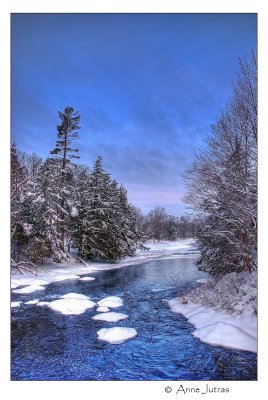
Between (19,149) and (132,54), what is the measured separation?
12.0 ft

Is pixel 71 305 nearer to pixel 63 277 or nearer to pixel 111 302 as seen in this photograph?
pixel 111 302

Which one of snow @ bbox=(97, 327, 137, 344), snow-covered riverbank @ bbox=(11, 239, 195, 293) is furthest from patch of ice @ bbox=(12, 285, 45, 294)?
snow @ bbox=(97, 327, 137, 344)

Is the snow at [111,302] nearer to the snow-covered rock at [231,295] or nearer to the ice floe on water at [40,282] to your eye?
the snow-covered rock at [231,295]

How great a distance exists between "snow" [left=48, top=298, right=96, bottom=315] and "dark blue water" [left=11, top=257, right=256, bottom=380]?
12.1 inches

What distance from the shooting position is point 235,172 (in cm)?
852

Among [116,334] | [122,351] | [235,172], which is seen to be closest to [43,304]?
[116,334]

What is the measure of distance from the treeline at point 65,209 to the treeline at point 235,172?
3.97 meters

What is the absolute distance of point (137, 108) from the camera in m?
8.36

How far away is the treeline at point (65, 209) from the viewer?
12473mm

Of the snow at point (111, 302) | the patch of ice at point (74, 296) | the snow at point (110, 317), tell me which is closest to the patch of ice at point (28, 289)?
the patch of ice at point (74, 296)

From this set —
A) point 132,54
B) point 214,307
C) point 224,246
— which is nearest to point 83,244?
point 224,246

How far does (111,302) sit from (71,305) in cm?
130

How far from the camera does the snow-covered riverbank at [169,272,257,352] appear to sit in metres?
6.87

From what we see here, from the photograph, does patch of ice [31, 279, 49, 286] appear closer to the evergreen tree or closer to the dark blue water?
the dark blue water
